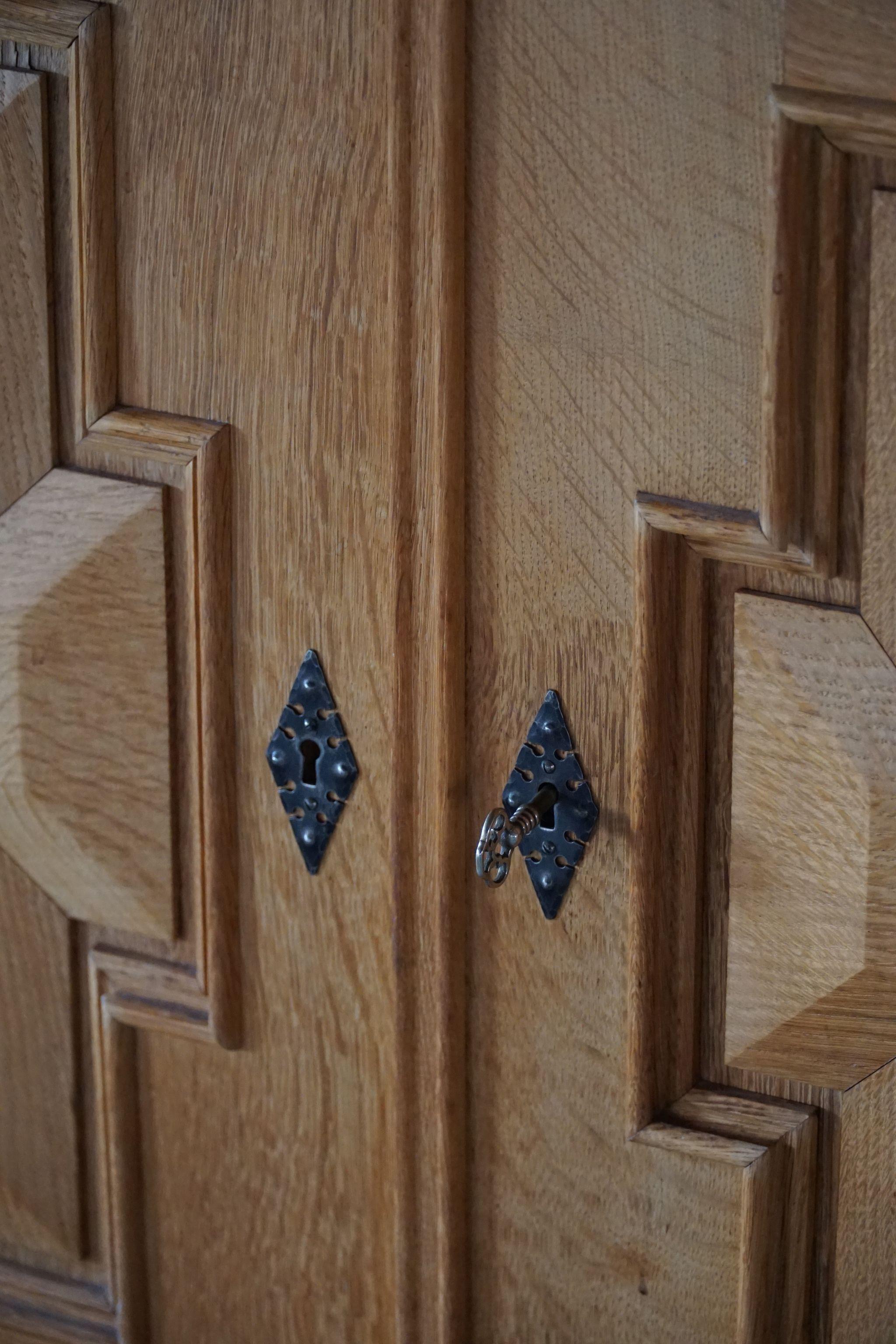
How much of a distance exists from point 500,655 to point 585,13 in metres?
0.35

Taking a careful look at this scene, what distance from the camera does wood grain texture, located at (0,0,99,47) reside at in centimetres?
97

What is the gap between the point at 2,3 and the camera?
3.22ft

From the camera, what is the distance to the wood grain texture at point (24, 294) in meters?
A: 1.00

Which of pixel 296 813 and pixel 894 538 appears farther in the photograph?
pixel 296 813

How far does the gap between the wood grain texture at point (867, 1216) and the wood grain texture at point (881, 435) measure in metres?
0.26

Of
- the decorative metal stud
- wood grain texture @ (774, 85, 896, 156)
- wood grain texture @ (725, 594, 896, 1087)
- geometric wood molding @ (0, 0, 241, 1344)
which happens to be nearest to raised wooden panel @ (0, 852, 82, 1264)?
geometric wood molding @ (0, 0, 241, 1344)

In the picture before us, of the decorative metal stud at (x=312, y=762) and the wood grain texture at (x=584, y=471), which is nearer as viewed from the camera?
the wood grain texture at (x=584, y=471)

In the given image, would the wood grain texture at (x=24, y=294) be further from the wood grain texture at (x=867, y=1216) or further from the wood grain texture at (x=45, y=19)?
the wood grain texture at (x=867, y=1216)

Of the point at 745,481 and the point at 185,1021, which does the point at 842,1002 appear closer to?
the point at 745,481

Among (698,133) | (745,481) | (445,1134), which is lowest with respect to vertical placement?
(445,1134)

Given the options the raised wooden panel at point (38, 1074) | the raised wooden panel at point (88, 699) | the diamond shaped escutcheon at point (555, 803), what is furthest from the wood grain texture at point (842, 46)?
the raised wooden panel at point (38, 1074)

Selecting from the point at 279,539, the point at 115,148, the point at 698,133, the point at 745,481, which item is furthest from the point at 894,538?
the point at 115,148

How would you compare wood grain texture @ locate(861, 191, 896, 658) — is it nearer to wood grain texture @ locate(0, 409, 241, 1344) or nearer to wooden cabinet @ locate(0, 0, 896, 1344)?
wooden cabinet @ locate(0, 0, 896, 1344)

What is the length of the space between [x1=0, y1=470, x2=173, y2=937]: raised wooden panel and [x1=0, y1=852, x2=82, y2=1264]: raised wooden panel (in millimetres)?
34
